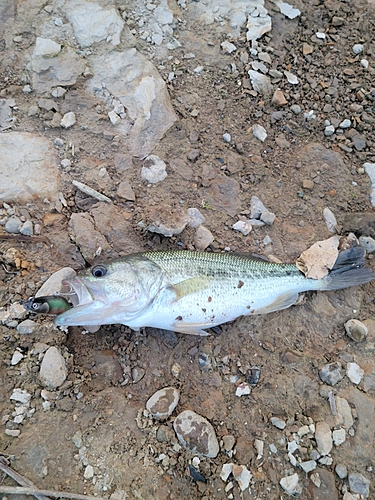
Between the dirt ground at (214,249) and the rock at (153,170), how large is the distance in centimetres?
9

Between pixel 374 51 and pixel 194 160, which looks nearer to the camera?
pixel 194 160

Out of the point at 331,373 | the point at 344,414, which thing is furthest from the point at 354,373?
the point at 344,414

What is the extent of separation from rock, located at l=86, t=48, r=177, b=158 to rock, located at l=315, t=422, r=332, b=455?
3341 millimetres

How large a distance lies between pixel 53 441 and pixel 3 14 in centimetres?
478

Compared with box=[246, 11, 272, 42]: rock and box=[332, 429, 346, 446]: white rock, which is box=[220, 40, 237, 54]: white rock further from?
box=[332, 429, 346, 446]: white rock

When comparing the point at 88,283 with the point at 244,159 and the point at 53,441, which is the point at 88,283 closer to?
the point at 53,441

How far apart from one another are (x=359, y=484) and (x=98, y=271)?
2.96m

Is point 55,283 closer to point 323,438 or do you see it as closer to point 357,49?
point 323,438

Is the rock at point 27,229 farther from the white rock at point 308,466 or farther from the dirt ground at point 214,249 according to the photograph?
the white rock at point 308,466

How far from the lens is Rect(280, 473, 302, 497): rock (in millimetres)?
3409

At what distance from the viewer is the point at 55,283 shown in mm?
3871

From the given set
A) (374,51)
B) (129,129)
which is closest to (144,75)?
(129,129)

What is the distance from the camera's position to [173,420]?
366cm

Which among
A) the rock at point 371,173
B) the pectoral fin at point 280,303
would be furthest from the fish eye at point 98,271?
the rock at point 371,173
